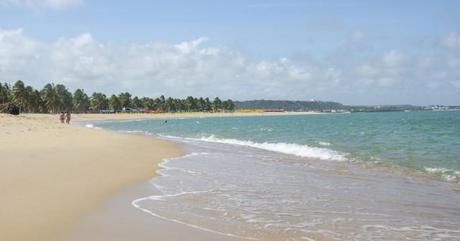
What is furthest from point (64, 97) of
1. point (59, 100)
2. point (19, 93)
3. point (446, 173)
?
point (446, 173)

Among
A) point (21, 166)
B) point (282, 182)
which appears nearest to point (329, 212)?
point (282, 182)

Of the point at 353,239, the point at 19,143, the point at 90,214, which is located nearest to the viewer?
the point at 353,239

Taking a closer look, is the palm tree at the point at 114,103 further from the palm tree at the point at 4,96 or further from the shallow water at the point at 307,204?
the shallow water at the point at 307,204

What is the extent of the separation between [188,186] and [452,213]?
5776 mm

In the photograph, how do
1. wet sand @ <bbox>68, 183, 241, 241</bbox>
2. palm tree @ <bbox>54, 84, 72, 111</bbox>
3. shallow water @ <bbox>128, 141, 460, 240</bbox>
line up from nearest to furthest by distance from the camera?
wet sand @ <bbox>68, 183, 241, 241</bbox> < shallow water @ <bbox>128, 141, 460, 240</bbox> < palm tree @ <bbox>54, 84, 72, 111</bbox>

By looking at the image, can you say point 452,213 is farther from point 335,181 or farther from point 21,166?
point 21,166

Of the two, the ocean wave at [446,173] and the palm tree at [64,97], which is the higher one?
the palm tree at [64,97]

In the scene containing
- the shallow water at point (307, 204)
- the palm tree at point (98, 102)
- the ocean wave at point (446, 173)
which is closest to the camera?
the shallow water at point (307, 204)

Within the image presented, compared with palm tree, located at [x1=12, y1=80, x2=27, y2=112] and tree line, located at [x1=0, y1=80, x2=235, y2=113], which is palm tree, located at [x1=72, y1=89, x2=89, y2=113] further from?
palm tree, located at [x1=12, y1=80, x2=27, y2=112]

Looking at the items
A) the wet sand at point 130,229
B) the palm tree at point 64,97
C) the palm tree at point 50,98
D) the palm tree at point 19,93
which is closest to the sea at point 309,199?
the wet sand at point 130,229

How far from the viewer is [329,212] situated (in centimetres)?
890

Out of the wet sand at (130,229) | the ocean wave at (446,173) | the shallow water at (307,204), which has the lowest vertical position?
the ocean wave at (446,173)

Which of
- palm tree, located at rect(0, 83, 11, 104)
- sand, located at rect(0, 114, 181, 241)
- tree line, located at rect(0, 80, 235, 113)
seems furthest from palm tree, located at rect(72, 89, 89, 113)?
sand, located at rect(0, 114, 181, 241)

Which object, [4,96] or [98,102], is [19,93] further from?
[98,102]
